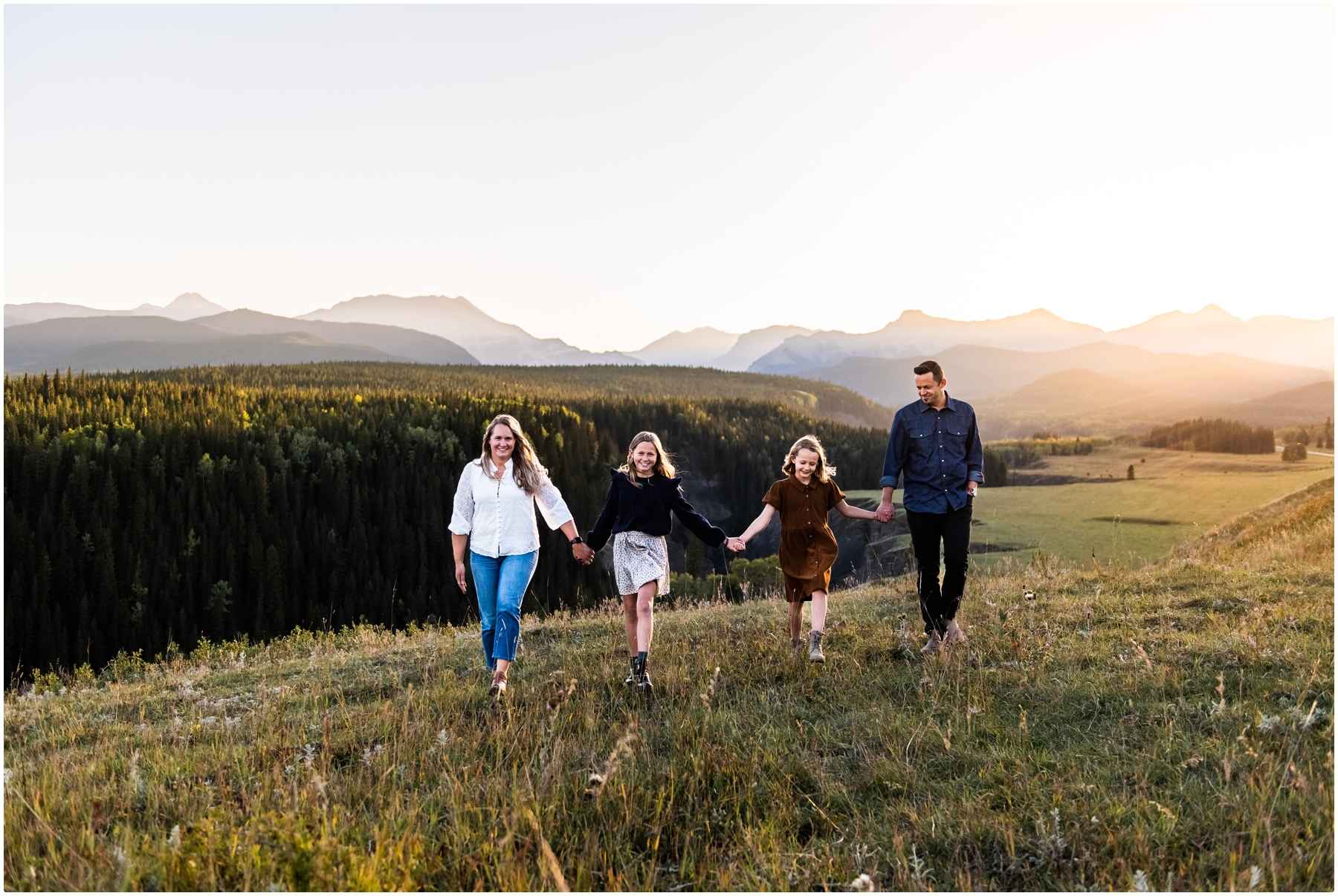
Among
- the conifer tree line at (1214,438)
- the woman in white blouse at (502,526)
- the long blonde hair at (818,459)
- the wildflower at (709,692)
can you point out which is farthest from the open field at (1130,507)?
the woman in white blouse at (502,526)

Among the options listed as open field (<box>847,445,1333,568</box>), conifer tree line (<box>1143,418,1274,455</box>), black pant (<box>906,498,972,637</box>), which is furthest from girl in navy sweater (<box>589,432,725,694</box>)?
conifer tree line (<box>1143,418,1274,455</box>)

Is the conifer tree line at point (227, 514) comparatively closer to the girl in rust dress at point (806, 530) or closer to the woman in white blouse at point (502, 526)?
the woman in white blouse at point (502, 526)

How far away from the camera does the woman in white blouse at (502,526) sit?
6.79 m

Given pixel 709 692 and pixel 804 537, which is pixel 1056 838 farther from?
pixel 804 537

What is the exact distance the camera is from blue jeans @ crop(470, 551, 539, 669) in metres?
6.76

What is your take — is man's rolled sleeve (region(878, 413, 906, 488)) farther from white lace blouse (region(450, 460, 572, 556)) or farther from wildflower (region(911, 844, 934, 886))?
wildflower (region(911, 844, 934, 886))

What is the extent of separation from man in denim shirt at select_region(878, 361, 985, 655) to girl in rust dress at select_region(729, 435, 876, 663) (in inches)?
26.1

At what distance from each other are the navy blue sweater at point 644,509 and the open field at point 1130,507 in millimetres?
10902

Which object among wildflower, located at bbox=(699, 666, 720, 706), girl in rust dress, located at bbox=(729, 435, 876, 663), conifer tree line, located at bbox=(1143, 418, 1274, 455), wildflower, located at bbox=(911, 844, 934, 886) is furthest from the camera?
conifer tree line, located at bbox=(1143, 418, 1274, 455)

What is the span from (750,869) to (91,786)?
4097mm

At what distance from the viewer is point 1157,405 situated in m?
127

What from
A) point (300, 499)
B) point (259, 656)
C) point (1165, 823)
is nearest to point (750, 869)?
point (1165, 823)

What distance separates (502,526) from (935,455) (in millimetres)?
4229

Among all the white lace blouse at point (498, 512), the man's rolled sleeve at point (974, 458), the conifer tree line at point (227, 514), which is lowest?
the conifer tree line at point (227, 514)
